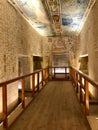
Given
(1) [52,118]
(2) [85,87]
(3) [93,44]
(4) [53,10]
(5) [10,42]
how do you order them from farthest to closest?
(4) [53,10] < (3) [93,44] < (5) [10,42] < (1) [52,118] < (2) [85,87]

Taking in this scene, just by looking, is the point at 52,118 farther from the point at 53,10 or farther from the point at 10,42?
the point at 53,10

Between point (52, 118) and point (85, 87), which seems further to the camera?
point (52, 118)

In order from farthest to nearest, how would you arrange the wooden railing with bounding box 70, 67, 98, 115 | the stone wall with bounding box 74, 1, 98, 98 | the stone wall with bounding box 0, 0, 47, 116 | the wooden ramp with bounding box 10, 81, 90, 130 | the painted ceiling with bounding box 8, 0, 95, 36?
the painted ceiling with bounding box 8, 0, 95, 36, the stone wall with bounding box 74, 1, 98, 98, the stone wall with bounding box 0, 0, 47, 116, the wooden ramp with bounding box 10, 81, 90, 130, the wooden railing with bounding box 70, 67, 98, 115

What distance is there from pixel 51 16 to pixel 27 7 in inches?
60.3

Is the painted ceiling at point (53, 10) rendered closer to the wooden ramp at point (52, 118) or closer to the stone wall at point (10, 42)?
the stone wall at point (10, 42)

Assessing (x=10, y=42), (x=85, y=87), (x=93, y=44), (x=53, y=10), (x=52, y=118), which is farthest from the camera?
(x=53, y=10)

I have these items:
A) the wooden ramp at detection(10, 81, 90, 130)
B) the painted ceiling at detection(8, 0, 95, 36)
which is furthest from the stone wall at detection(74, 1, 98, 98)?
the wooden ramp at detection(10, 81, 90, 130)

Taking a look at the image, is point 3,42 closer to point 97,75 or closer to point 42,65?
point 97,75

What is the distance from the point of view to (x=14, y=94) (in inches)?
246

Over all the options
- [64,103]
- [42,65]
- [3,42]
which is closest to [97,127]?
[64,103]

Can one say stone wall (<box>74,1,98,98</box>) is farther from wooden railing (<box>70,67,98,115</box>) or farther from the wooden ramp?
the wooden ramp

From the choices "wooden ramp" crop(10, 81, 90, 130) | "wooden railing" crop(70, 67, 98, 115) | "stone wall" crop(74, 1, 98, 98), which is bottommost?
"wooden ramp" crop(10, 81, 90, 130)

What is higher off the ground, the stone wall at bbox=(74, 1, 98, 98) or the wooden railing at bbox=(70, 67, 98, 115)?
the stone wall at bbox=(74, 1, 98, 98)

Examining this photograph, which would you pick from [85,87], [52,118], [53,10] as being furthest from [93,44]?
[52,118]
